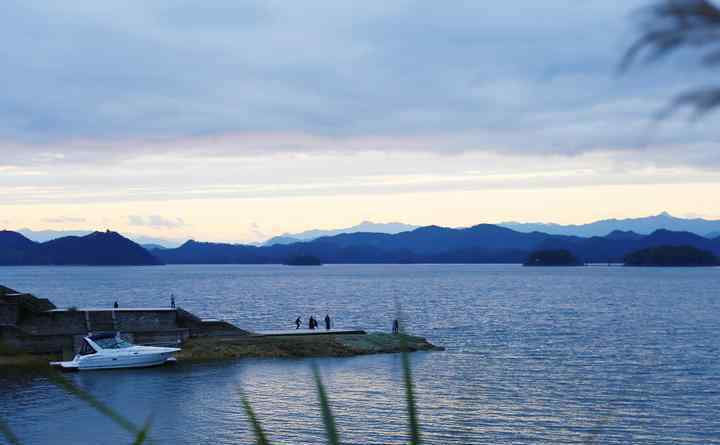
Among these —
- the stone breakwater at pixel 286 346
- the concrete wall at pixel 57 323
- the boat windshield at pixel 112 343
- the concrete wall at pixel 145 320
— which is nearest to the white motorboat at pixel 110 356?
the boat windshield at pixel 112 343

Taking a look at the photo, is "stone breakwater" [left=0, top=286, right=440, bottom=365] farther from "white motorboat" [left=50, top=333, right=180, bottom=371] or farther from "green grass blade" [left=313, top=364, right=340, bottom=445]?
"green grass blade" [left=313, top=364, right=340, bottom=445]

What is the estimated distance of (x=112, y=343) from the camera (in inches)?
1705

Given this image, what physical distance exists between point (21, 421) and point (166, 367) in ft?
45.1

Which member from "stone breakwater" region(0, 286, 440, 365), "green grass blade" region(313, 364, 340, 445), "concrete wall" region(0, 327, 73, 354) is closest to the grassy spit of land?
"stone breakwater" region(0, 286, 440, 365)

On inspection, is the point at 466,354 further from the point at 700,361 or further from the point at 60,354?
the point at 60,354

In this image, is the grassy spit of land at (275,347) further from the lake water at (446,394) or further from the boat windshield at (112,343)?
the boat windshield at (112,343)

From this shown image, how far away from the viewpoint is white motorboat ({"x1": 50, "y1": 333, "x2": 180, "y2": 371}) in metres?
42.2

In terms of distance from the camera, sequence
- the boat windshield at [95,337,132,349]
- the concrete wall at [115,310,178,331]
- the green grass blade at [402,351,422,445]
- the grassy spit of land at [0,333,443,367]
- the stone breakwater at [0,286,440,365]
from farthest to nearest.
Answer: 1. the concrete wall at [115,310,178,331]
2. the stone breakwater at [0,286,440,365]
3. the grassy spit of land at [0,333,443,367]
4. the boat windshield at [95,337,132,349]
5. the green grass blade at [402,351,422,445]

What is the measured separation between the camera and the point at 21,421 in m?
29.5

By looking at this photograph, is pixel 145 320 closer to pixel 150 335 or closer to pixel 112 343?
pixel 150 335

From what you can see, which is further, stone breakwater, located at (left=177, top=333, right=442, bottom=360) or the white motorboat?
stone breakwater, located at (left=177, top=333, right=442, bottom=360)

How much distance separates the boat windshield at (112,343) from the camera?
43031 millimetres

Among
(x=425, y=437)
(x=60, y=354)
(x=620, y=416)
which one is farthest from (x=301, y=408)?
(x=60, y=354)

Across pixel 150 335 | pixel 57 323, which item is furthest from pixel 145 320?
pixel 57 323
